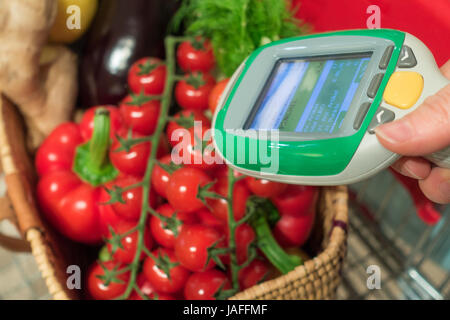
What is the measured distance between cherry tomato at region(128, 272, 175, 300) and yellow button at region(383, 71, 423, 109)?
0.39 meters

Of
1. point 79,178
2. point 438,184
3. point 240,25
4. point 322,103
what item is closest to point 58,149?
point 79,178

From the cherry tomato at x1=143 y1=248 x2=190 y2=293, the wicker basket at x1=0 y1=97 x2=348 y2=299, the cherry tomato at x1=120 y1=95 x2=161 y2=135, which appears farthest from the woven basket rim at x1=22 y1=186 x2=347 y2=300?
the cherry tomato at x1=120 y1=95 x2=161 y2=135

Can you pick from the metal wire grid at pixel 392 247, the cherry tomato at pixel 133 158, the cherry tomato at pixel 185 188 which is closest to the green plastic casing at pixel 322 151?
the cherry tomato at pixel 185 188

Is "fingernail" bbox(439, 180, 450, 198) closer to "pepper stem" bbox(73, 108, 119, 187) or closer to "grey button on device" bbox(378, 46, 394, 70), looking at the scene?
"grey button on device" bbox(378, 46, 394, 70)

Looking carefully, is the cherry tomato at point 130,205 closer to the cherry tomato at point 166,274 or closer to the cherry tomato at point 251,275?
the cherry tomato at point 166,274

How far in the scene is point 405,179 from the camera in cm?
→ 70

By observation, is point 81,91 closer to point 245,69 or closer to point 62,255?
point 62,255

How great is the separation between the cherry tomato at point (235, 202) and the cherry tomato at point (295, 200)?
2.6 inches

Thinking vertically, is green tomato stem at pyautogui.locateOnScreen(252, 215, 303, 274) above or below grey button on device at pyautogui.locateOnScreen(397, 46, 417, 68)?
below

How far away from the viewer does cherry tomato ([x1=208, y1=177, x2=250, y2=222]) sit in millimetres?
598

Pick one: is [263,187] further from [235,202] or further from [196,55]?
[196,55]

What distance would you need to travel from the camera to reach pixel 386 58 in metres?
0.45
